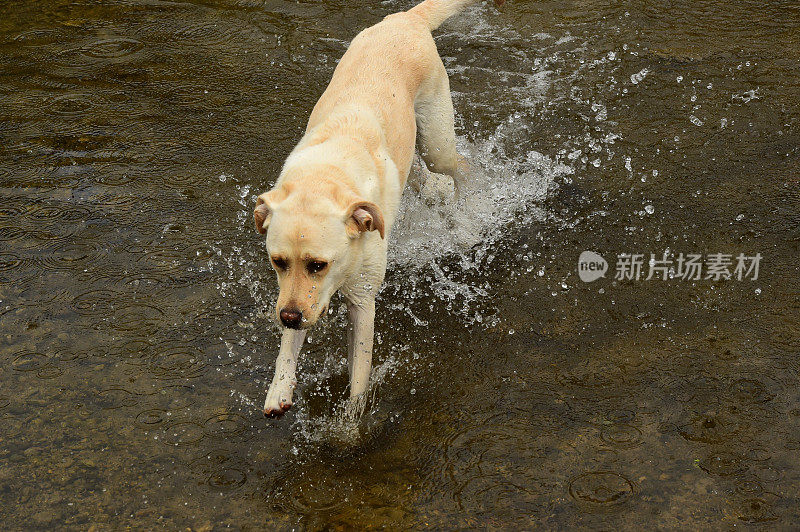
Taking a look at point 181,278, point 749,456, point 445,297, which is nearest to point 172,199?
point 181,278

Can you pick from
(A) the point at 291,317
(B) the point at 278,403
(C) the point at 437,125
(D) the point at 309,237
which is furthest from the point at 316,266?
(C) the point at 437,125

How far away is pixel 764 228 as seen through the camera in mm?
5539

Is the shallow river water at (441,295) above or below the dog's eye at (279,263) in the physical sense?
below

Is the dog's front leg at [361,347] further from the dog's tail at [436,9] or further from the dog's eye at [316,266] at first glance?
the dog's tail at [436,9]

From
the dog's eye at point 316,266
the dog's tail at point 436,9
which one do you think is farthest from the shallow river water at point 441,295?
the dog's tail at point 436,9

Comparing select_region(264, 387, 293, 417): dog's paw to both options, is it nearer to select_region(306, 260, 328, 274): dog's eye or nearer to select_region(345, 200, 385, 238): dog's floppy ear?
select_region(306, 260, 328, 274): dog's eye

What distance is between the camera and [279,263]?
364 cm

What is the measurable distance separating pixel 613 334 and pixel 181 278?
2.81 meters

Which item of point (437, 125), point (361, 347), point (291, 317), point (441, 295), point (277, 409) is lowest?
point (441, 295)

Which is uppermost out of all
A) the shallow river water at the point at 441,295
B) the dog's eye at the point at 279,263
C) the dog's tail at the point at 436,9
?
the dog's tail at the point at 436,9

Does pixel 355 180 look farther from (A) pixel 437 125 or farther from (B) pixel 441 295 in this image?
(A) pixel 437 125

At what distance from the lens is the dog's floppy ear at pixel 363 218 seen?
3672 millimetres

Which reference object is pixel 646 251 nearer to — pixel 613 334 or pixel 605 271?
pixel 605 271

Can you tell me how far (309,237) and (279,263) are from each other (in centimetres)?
22
